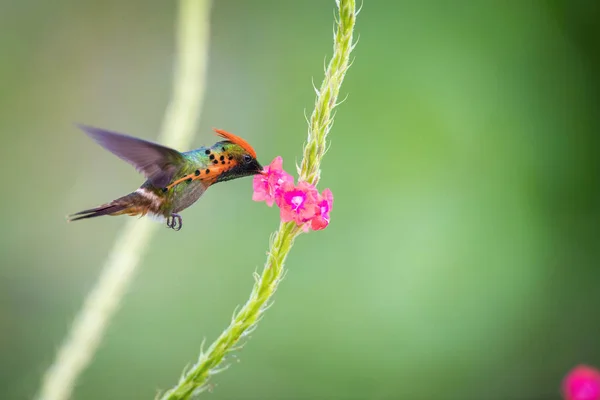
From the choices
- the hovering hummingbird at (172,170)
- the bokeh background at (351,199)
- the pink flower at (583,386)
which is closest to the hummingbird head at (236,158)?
the hovering hummingbird at (172,170)

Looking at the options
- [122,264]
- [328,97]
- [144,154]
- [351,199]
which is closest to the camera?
[328,97]

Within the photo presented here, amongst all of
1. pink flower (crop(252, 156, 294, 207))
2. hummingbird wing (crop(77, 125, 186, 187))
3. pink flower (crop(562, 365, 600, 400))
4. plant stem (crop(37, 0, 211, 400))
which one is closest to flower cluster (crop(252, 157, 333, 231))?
pink flower (crop(252, 156, 294, 207))

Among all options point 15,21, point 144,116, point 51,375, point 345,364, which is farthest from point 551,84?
point 51,375

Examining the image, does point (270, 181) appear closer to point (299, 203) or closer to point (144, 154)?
point (299, 203)

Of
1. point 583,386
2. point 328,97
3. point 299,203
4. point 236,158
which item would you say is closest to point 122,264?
point 236,158

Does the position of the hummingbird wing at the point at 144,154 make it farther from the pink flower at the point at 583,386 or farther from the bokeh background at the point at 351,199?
the bokeh background at the point at 351,199

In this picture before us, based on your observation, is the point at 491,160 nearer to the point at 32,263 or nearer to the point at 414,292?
the point at 414,292

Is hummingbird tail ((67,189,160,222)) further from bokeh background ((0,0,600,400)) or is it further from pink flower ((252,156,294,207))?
bokeh background ((0,0,600,400))
